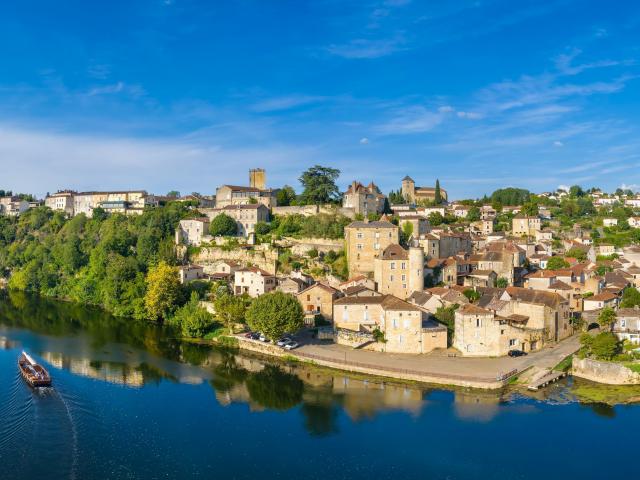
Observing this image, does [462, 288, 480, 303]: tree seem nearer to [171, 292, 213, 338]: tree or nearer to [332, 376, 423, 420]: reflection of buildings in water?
[332, 376, 423, 420]: reflection of buildings in water

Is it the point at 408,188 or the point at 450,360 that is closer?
the point at 450,360

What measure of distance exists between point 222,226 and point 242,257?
562 cm

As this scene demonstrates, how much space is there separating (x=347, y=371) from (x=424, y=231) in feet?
80.2

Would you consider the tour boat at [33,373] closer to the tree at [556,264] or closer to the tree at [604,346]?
the tree at [604,346]

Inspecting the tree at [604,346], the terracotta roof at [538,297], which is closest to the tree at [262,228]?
the terracotta roof at [538,297]

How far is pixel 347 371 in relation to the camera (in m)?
29.1

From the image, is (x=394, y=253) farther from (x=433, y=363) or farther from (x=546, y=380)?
(x=546, y=380)

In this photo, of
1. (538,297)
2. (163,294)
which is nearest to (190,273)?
(163,294)

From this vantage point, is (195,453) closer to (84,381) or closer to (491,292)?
(84,381)

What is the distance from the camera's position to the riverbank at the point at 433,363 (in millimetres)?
26391

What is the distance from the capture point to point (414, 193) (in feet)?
281

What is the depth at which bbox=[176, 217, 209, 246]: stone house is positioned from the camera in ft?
187

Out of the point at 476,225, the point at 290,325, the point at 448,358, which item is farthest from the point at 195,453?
the point at 476,225

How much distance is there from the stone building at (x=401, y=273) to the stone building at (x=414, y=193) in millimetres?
44077
